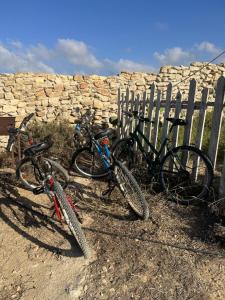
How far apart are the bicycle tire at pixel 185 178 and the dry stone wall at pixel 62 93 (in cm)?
547

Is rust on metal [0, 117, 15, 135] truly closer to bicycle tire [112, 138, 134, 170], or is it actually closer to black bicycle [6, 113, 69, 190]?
black bicycle [6, 113, 69, 190]

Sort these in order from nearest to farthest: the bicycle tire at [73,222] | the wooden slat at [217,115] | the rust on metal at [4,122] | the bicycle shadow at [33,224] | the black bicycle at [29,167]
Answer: the bicycle tire at [73,222] → the bicycle shadow at [33,224] → the wooden slat at [217,115] → the black bicycle at [29,167] → the rust on metal at [4,122]

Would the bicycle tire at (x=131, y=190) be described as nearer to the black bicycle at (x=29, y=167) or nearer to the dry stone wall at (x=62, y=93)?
the black bicycle at (x=29, y=167)

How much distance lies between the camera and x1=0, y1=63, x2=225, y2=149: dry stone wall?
943 cm

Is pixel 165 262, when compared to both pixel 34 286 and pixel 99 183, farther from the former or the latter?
pixel 99 183

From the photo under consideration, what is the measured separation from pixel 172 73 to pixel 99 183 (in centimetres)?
694

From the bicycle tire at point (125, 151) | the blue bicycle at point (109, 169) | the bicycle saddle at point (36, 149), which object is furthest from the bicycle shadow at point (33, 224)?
the bicycle tire at point (125, 151)

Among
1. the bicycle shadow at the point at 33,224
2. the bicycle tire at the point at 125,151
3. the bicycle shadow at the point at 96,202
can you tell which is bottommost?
the bicycle shadow at the point at 33,224

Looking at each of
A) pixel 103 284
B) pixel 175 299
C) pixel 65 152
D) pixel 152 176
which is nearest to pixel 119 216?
pixel 152 176

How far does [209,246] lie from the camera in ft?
10.3

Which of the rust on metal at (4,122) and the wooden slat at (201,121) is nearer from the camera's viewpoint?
the wooden slat at (201,121)

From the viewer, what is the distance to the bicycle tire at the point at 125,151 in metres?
5.27

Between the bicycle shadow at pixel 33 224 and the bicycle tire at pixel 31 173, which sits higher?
the bicycle tire at pixel 31 173

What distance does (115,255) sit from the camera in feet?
10.2
